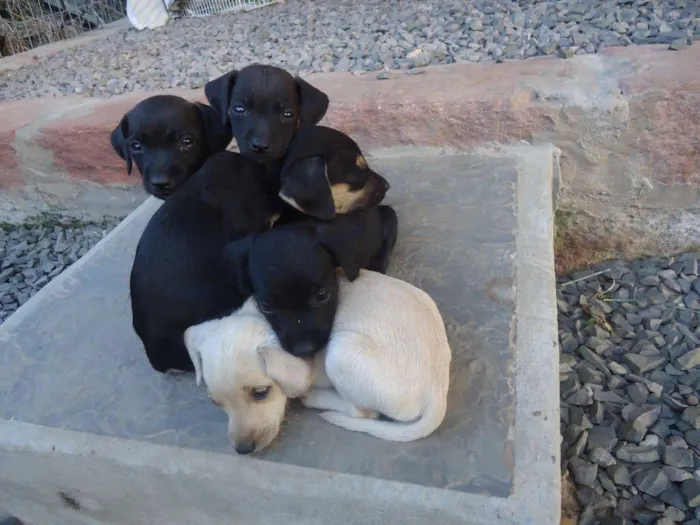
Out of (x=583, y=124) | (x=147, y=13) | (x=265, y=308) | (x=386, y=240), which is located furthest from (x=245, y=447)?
(x=147, y=13)

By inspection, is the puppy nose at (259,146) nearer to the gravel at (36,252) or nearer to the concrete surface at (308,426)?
the concrete surface at (308,426)

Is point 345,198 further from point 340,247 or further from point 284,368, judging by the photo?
point 284,368

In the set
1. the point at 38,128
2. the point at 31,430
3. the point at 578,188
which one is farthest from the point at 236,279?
the point at 38,128

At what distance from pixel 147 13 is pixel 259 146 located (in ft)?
16.3

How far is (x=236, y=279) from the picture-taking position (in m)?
2.03

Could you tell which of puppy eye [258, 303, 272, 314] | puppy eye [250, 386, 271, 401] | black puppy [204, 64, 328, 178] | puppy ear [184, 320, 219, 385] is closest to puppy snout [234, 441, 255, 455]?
puppy eye [250, 386, 271, 401]

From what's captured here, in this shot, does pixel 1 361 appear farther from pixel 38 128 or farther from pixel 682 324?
pixel 682 324

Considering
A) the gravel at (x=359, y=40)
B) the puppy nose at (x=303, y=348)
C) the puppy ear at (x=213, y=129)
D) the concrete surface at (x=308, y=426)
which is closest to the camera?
the concrete surface at (x=308, y=426)

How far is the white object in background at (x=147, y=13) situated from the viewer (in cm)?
665

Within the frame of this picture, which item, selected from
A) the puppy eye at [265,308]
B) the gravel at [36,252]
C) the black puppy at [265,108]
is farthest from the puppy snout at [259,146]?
the gravel at [36,252]

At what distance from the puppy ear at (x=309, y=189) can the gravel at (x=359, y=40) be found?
149 centimetres

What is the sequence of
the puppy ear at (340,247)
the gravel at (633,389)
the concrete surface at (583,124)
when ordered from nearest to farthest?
1. the puppy ear at (340,247)
2. the gravel at (633,389)
3. the concrete surface at (583,124)

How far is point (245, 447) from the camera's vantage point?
5.87 feet

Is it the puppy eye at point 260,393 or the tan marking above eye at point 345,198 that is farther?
the tan marking above eye at point 345,198
